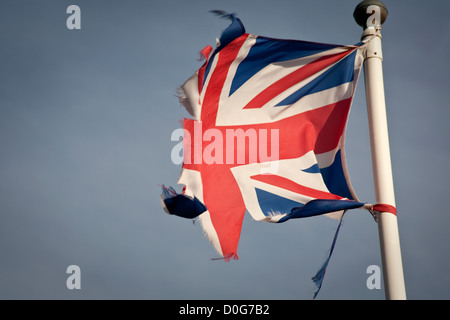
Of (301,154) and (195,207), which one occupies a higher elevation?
(301,154)

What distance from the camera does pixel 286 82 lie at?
29.8 feet

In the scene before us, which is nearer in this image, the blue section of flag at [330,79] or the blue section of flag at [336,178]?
the blue section of flag at [336,178]

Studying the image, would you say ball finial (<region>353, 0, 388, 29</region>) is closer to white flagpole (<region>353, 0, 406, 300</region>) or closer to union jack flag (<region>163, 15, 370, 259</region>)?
white flagpole (<region>353, 0, 406, 300</region>)

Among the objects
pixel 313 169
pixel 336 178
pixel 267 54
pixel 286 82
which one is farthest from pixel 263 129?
pixel 336 178

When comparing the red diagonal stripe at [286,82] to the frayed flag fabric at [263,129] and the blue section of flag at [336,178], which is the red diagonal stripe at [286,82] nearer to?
the frayed flag fabric at [263,129]

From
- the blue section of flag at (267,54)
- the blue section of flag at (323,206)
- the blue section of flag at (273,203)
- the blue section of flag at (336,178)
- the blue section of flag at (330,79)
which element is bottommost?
the blue section of flag at (323,206)

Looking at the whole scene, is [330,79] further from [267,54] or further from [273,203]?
[273,203]

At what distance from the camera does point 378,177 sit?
7691mm

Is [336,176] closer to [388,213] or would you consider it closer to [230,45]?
[388,213]

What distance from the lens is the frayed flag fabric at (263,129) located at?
818cm

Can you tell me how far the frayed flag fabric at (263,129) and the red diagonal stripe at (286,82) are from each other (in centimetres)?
2

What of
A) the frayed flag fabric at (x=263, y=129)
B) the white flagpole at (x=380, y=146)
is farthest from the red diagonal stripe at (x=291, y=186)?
the white flagpole at (x=380, y=146)
